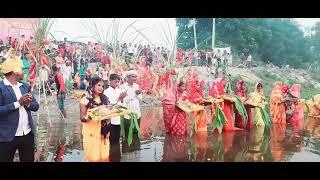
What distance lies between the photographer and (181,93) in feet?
23.0

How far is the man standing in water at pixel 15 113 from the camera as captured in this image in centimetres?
463

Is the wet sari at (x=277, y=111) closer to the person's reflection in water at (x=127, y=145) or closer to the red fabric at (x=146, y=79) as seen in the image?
the red fabric at (x=146, y=79)

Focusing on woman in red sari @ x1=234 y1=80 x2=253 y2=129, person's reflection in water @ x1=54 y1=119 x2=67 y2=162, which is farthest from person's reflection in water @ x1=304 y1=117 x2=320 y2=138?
person's reflection in water @ x1=54 y1=119 x2=67 y2=162

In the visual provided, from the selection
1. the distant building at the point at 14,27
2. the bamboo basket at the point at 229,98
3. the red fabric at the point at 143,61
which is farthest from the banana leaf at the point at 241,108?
the distant building at the point at 14,27

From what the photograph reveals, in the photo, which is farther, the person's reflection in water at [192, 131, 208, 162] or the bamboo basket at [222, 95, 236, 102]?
the bamboo basket at [222, 95, 236, 102]

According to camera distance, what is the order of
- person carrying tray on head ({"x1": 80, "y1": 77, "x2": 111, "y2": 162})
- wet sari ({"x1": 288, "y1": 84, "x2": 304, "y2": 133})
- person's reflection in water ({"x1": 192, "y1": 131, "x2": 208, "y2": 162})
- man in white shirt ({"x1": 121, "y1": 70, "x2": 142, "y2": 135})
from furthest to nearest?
wet sari ({"x1": 288, "y1": 84, "x2": 304, "y2": 133}) → man in white shirt ({"x1": 121, "y1": 70, "x2": 142, "y2": 135}) → person's reflection in water ({"x1": 192, "y1": 131, "x2": 208, "y2": 162}) → person carrying tray on head ({"x1": 80, "y1": 77, "x2": 111, "y2": 162})

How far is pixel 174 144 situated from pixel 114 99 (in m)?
1.11

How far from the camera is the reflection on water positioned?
19.2 ft

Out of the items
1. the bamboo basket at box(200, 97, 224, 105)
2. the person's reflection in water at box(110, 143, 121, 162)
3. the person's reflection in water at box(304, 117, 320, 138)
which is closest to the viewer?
the person's reflection in water at box(110, 143, 121, 162)

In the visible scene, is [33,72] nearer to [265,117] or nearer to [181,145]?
[181,145]

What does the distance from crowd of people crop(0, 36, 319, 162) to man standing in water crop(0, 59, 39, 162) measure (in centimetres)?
32

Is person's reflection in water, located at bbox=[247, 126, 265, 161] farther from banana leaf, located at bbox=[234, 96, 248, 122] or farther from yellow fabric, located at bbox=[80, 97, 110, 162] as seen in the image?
yellow fabric, located at bbox=[80, 97, 110, 162]

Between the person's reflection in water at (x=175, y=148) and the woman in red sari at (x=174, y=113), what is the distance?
11 cm
